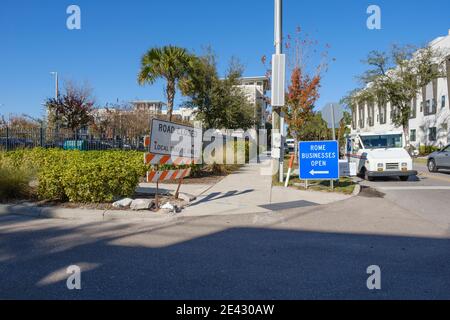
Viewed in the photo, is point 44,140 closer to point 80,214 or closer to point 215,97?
point 215,97

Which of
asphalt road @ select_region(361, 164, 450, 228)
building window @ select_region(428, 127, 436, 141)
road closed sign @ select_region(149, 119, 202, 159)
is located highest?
building window @ select_region(428, 127, 436, 141)

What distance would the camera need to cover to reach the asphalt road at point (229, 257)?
12.0ft

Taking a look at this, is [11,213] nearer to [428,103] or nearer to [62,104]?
[62,104]

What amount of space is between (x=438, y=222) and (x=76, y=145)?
1538 centimetres

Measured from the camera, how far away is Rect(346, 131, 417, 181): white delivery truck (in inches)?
523

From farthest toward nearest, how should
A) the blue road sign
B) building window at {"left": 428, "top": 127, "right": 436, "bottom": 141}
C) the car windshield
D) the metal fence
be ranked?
building window at {"left": 428, "top": 127, "right": 436, "bottom": 141} < the metal fence < the car windshield < the blue road sign

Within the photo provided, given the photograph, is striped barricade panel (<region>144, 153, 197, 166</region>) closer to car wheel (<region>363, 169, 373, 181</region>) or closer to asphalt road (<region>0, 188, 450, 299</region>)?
asphalt road (<region>0, 188, 450, 299</region>)

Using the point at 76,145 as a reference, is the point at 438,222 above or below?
below

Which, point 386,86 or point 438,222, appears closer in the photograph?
point 438,222

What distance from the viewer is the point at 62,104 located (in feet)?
80.2

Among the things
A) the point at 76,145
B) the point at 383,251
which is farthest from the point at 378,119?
the point at 383,251

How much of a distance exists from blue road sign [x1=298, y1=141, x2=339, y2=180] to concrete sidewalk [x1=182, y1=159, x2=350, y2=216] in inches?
27.7

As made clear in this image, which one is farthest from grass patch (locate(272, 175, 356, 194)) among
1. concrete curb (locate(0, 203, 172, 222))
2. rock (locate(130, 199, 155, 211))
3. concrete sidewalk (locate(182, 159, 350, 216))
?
concrete curb (locate(0, 203, 172, 222))
